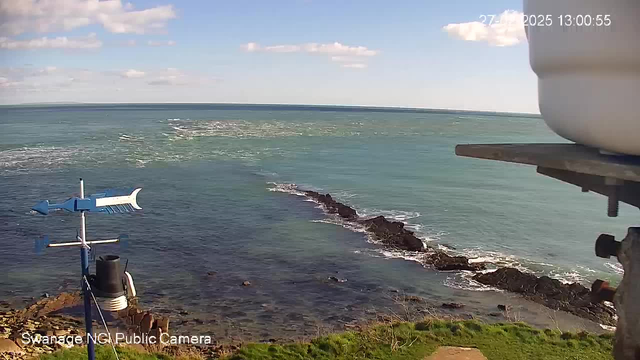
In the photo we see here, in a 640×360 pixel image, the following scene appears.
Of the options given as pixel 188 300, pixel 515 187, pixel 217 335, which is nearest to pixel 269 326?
pixel 217 335

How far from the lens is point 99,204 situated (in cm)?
444

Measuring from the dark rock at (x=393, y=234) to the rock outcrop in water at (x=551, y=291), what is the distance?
4120 mm

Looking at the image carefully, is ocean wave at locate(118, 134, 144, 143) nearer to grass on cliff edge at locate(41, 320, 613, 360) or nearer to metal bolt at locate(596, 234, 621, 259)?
grass on cliff edge at locate(41, 320, 613, 360)

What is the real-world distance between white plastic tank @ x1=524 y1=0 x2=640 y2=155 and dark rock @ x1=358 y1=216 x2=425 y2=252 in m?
21.1

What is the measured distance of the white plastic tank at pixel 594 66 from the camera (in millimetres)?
2293

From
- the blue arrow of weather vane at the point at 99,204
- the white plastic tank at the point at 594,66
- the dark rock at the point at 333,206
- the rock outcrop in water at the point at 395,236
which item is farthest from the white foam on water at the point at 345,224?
the white plastic tank at the point at 594,66

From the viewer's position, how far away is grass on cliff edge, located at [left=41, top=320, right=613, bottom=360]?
9.34 metres

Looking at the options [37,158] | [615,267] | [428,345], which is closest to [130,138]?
[37,158]

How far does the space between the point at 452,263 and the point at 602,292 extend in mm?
18312

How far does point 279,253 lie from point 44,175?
84.3ft

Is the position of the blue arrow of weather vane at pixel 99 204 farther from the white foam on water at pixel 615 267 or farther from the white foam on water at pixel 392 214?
the white foam on water at pixel 392 214

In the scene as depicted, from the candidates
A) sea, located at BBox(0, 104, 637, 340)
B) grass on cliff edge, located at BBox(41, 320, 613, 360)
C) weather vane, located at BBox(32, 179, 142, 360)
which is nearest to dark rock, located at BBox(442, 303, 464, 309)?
sea, located at BBox(0, 104, 637, 340)

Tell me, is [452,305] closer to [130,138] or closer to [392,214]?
[392,214]

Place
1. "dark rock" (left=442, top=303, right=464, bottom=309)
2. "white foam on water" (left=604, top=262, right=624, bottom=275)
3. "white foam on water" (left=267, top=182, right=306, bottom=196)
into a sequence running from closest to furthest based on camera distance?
1. "dark rock" (left=442, top=303, right=464, bottom=309)
2. "white foam on water" (left=604, top=262, right=624, bottom=275)
3. "white foam on water" (left=267, top=182, right=306, bottom=196)
